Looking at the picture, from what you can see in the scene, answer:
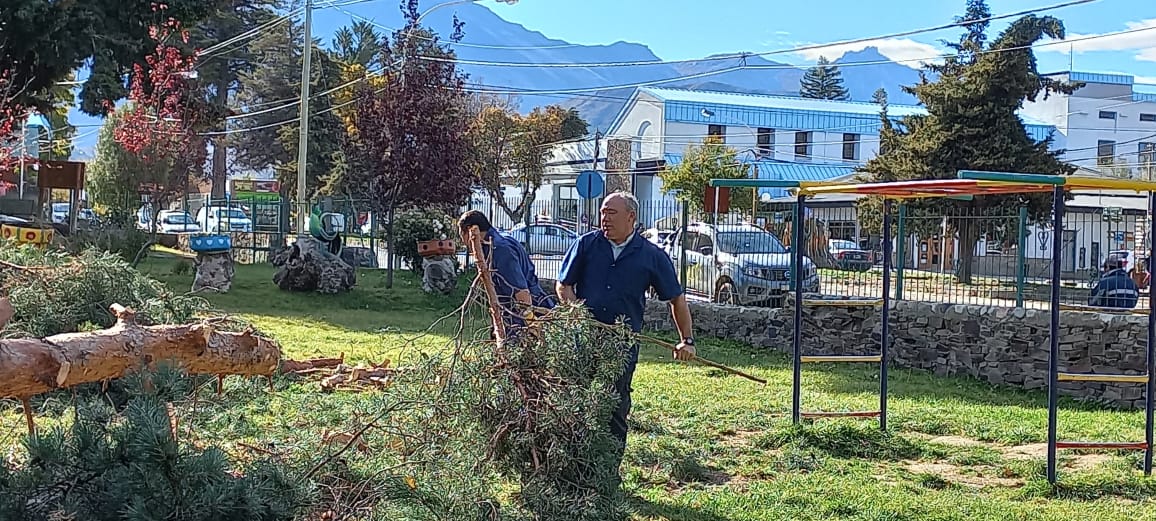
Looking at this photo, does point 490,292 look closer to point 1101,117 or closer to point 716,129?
point 716,129

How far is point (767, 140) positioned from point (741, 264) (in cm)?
4321

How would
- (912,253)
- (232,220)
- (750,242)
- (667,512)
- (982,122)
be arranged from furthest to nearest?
(232,220) → (982,122) → (750,242) → (912,253) → (667,512)

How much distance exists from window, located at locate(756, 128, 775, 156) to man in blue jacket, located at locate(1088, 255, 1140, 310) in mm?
45131

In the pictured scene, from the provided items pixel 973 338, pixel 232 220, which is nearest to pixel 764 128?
pixel 232 220

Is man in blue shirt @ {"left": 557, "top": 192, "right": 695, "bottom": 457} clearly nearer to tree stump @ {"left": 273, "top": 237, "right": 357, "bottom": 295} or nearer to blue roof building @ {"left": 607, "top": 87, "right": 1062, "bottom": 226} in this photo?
tree stump @ {"left": 273, "top": 237, "right": 357, "bottom": 295}

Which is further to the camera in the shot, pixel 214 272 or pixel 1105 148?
pixel 1105 148

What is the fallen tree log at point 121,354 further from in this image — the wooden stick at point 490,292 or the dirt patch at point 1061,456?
the dirt patch at point 1061,456

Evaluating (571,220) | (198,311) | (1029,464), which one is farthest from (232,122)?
(1029,464)

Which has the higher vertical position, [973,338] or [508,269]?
[508,269]

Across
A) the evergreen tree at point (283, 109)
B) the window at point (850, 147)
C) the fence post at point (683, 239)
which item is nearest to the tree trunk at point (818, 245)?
the fence post at point (683, 239)

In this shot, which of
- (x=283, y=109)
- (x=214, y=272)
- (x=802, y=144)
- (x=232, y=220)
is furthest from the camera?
(x=802, y=144)

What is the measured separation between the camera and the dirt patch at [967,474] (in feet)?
22.7

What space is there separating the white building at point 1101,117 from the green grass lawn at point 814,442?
5383 cm

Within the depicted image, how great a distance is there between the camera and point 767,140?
186 ft
